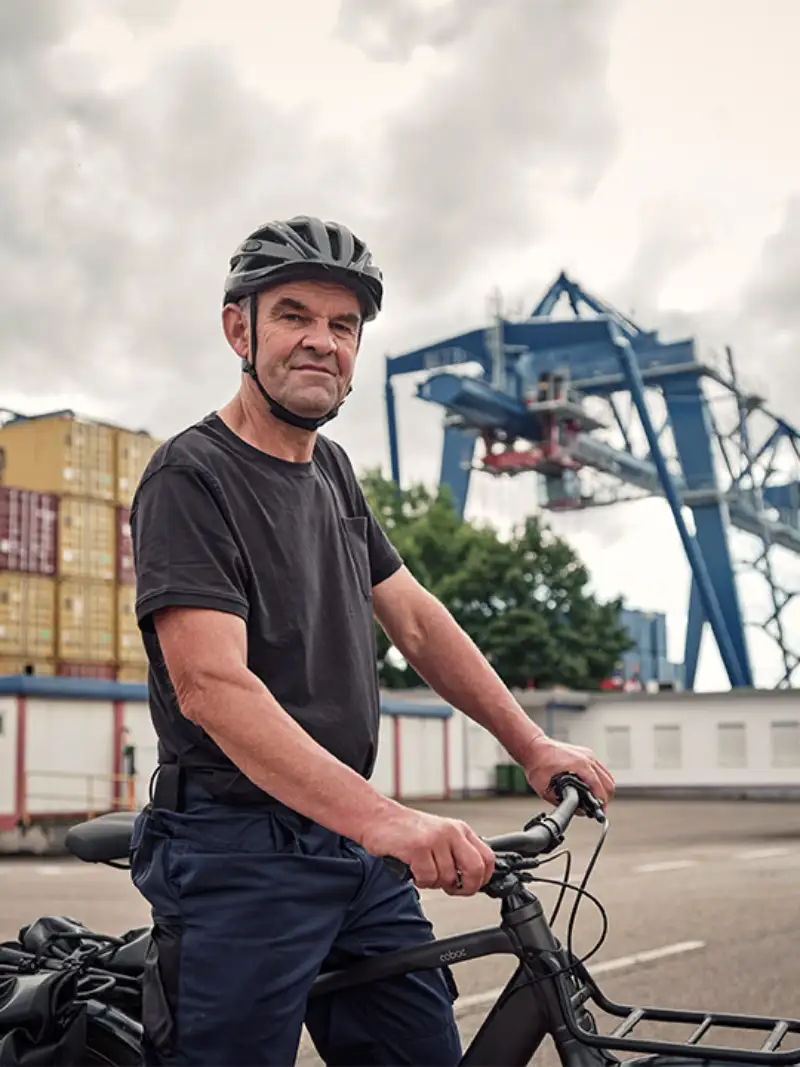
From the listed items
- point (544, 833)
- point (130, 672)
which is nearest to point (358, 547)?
point (544, 833)

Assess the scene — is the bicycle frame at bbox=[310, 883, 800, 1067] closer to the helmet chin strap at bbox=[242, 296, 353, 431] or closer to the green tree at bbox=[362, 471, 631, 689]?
the helmet chin strap at bbox=[242, 296, 353, 431]

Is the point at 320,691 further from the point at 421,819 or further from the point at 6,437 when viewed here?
the point at 6,437

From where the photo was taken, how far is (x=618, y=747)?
44531 millimetres

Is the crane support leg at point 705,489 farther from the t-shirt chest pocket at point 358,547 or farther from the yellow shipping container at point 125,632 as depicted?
the t-shirt chest pocket at point 358,547

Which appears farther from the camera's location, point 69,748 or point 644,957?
point 69,748

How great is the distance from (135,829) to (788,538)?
58.0 m

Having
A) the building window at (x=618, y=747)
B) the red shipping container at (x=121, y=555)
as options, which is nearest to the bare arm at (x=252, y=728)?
the red shipping container at (x=121, y=555)

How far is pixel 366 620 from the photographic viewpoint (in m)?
2.61

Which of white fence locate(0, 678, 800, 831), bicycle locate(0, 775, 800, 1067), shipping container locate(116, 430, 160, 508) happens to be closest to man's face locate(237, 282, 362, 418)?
bicycle locate(0, 775, 800, 1067)

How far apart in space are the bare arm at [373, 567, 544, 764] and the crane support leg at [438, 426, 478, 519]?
48.1 metres

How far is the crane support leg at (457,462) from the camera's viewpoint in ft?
169

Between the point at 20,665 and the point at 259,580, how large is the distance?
85.9 feet

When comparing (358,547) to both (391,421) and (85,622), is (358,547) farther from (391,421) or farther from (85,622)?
(391,421)

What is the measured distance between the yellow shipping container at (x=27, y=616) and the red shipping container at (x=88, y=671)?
0.40 meters
